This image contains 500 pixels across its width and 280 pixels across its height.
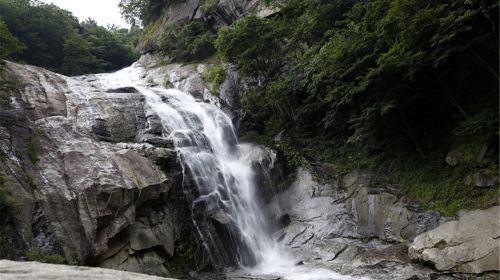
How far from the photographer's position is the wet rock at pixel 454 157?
11375 millimetres

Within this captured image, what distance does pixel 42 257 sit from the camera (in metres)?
8.26

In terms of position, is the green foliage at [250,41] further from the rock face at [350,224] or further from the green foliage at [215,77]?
the rock face at [350,224]

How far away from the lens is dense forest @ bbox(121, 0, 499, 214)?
1023 centimetres

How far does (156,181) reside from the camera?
11078mm

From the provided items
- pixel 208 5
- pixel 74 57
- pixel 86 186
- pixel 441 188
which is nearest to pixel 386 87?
pixel 441 188

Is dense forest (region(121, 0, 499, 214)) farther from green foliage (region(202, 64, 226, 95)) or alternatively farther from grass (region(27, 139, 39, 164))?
grass (region(27, 139, 39, 164))

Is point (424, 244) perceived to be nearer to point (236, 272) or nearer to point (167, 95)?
point (236, 272)

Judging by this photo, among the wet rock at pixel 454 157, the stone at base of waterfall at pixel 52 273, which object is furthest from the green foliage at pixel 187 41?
the stone at base of waterfall at pixel 52 273

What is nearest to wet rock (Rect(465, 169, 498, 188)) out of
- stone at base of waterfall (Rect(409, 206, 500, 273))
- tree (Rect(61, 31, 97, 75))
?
stone at base of waterfall (Rect(409, 206, 500, 273))

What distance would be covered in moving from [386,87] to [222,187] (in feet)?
20.9

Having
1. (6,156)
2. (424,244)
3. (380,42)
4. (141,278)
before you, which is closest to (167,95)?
(6,156)

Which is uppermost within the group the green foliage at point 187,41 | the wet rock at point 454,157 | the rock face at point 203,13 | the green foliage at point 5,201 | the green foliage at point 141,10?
the green foliage at point 141,10

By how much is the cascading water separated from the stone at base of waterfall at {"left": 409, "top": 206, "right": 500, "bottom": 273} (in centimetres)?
230

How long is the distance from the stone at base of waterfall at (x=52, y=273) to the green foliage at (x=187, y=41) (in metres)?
21.0
